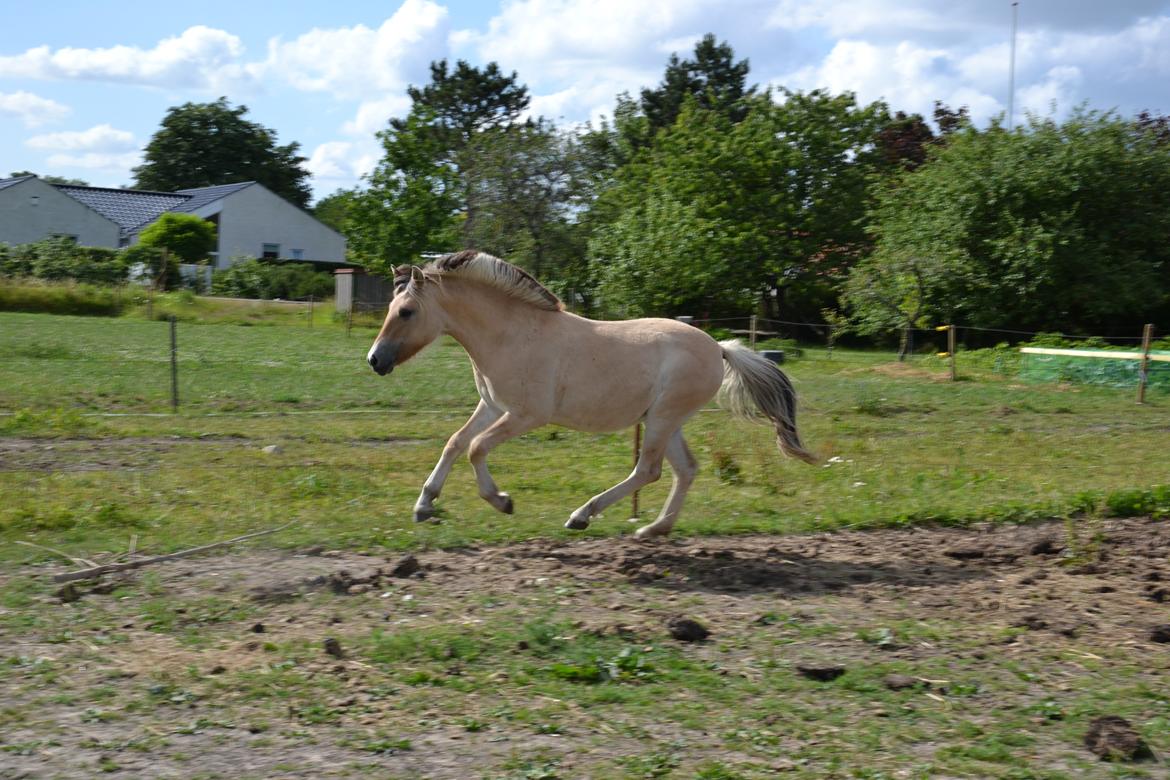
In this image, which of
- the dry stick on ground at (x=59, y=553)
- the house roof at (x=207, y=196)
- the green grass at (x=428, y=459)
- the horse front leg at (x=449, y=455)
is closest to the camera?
the dry stick on ground at (x=59, y=553)

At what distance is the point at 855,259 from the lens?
128 feet

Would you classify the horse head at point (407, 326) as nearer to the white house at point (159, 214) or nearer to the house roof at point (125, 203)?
the white house at point (159, 214)

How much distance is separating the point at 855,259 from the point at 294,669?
36264 mm

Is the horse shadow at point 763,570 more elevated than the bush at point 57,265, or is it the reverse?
the bush at point 57,265

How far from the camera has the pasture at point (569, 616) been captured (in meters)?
4.22

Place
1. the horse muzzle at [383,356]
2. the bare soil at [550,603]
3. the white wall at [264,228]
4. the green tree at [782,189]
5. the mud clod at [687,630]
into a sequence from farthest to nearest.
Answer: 1. the white wall at [264,228]
2. the green tree at [782,189]
3. the horse muzzle at [383,356]
4. the mud clod at [687,630]
5. the bare soil at [550,603]

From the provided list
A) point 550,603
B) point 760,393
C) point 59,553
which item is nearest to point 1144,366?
point 760,393

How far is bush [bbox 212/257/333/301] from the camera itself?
44.5m

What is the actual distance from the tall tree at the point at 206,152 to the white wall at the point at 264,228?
18.7 m

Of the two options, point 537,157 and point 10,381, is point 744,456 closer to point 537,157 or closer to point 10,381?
point 10,381

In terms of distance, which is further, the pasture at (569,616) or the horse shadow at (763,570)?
the horse shadow at (763,570)

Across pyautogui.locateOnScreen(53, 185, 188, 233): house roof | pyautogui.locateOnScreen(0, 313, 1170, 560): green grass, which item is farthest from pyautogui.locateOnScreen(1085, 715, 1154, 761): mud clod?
pyautogui.locateOnScreen(53, 185, 188, 233): house roof

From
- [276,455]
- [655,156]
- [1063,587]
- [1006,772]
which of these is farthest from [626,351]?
[655,156]

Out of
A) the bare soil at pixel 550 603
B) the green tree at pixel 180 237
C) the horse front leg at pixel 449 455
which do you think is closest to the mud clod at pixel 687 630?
the bare soil at pixel 550 603
